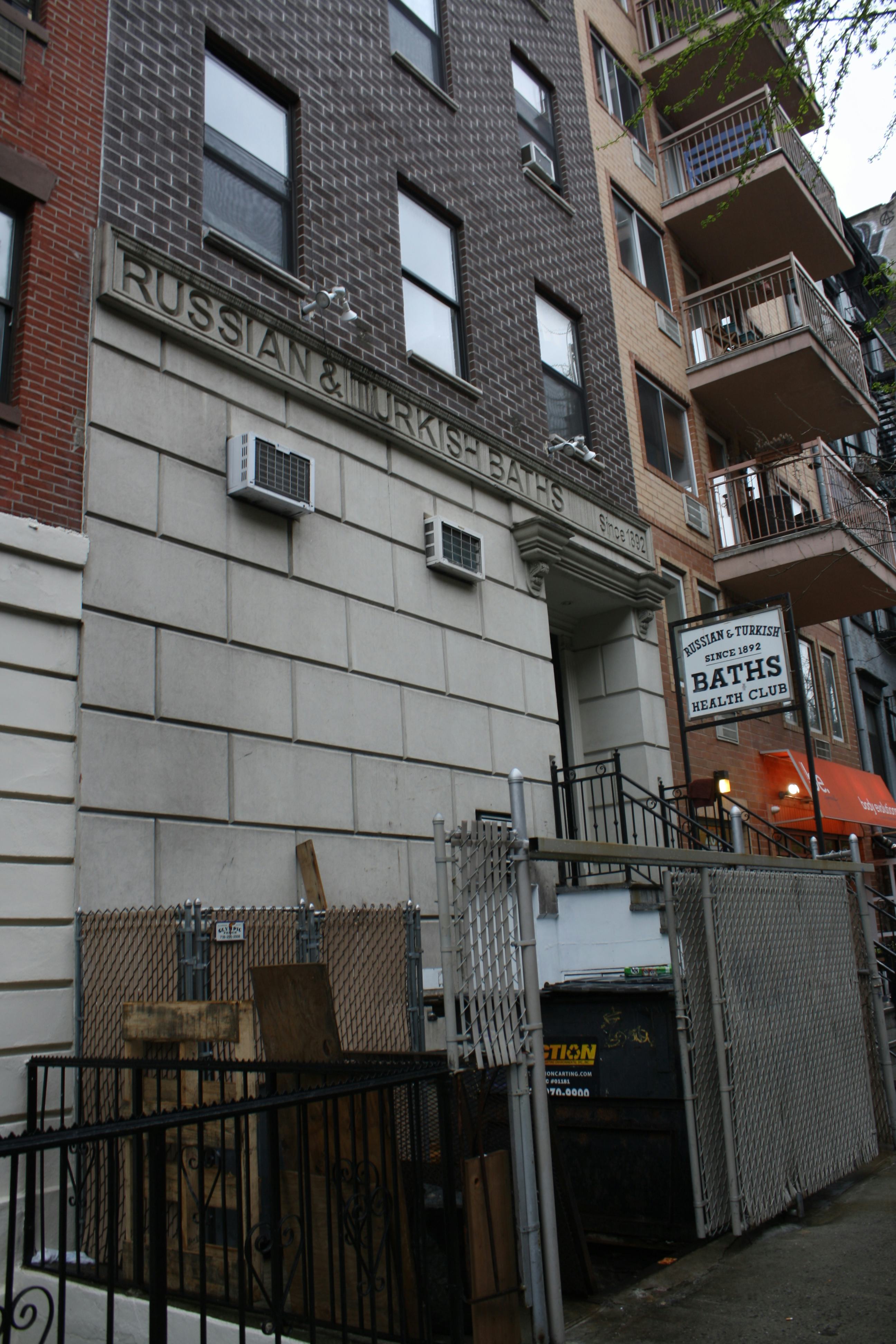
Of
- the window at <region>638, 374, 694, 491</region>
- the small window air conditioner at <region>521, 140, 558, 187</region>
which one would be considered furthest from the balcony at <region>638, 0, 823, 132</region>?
the window at <region>638, 374, 694, 491</region>

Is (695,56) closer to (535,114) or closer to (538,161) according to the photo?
(535,114)

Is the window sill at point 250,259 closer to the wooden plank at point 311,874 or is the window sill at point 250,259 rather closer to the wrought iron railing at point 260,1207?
the wooden plank at point 311,874

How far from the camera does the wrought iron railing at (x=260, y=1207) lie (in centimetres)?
382

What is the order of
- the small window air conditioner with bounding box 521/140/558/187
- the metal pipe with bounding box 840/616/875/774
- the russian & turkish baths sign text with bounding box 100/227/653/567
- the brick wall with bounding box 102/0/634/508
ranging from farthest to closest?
1. the metal pipe with bounding box 840/616/875/774
2. the small window air conditioner with bounding box 521/140/558/187
3. the brick wall with bounding box 102/0/634/508
4. the russian & turkish baths sign text with bounding box 100/227/653/567

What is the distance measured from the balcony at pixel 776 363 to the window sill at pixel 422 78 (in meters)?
6.92

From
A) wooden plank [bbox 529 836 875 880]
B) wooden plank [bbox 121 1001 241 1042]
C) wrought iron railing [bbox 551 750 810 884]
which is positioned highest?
wrought iron railing [bbox 551 750 810 884]

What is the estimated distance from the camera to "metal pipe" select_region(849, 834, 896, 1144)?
8.98 m

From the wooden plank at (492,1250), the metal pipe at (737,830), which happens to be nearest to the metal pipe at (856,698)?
the metal pipe at (737,830)

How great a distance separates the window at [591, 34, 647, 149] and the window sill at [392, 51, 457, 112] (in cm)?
639

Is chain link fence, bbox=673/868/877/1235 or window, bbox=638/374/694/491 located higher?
window, bbox=638/374/694/491

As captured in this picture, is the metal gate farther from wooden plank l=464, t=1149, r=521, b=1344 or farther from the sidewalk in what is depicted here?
the sidewalk

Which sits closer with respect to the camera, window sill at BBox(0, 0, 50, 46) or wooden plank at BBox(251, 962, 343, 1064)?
wooden plank at BBox(251, 962, 343, 1064)

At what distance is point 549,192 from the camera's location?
50.2 feet

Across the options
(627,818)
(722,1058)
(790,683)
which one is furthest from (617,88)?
(722,1058)
